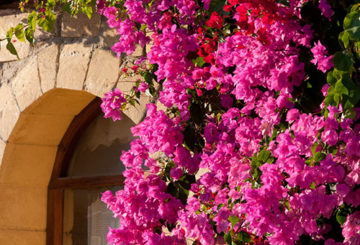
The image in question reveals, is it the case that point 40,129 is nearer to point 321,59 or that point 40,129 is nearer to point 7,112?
point 7,112

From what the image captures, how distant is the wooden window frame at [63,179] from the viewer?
438 cm

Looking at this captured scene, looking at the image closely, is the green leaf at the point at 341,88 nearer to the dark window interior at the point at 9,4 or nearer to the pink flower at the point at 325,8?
the pink flower at the point at 325,8

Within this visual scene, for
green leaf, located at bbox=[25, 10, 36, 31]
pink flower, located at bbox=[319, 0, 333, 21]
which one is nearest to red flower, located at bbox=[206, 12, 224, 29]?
pink flower, located at bbox=[319, 0, 333, 21]

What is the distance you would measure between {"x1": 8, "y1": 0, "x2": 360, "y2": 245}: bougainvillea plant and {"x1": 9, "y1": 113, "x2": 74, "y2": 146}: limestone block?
1.06 meters

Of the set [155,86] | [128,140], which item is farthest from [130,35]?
[128,140]

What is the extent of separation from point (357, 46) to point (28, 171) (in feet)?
9.02

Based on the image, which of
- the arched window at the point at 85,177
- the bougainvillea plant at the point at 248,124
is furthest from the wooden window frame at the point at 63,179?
the bougainvillea plant at the point at 248,124

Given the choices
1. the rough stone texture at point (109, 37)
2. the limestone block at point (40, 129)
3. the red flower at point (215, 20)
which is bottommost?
the limestone block at point (40, 129)

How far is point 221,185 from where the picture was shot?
2.71 meters

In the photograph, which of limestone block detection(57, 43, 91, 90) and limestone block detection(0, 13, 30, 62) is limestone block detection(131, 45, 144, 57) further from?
limestone block detection(0, 13, 30, 62)

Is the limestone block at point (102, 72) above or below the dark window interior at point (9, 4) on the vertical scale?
below

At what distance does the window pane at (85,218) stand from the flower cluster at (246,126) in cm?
115

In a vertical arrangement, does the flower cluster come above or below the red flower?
below

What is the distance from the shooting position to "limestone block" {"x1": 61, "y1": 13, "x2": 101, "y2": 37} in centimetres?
393
